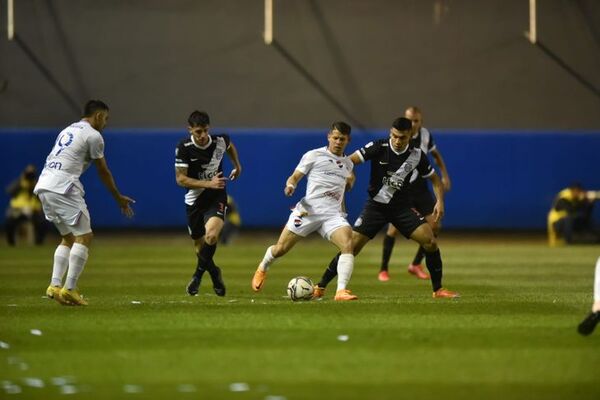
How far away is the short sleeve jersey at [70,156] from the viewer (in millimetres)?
12062

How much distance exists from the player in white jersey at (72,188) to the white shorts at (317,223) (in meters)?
2.03

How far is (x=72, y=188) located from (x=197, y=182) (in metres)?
1.69

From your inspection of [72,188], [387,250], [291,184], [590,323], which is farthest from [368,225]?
[590,323]

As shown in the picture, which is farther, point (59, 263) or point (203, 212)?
point (203, 212)

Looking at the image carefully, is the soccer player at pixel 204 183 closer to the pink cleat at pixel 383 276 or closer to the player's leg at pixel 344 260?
the player's leg at pixel 344 260

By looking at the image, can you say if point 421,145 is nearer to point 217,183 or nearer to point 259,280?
point 259,280

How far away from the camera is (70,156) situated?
39.8ft

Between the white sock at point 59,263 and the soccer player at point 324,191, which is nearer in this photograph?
the white sock at point 59,263

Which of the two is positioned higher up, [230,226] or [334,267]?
[334,267]

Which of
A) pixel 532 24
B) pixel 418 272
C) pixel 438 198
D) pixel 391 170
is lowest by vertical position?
pixel 418 272

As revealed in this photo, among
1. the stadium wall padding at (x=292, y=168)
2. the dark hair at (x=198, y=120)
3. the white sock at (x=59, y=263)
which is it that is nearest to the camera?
the white sock at (x=59, y=263)

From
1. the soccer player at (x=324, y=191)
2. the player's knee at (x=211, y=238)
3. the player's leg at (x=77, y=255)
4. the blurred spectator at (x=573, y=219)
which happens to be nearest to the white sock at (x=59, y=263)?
the player's leg at (x=77, y=255)

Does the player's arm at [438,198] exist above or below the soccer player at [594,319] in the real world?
above

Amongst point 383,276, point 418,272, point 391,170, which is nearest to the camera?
point 391,170
